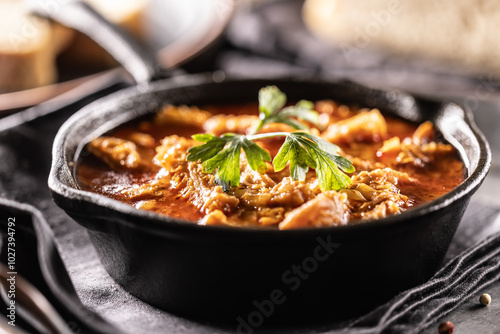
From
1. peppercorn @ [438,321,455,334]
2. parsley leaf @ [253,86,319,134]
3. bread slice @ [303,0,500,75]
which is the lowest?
peppercorn @ [438,321,455,334]

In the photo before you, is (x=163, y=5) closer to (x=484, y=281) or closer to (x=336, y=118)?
(x=336, y=118)

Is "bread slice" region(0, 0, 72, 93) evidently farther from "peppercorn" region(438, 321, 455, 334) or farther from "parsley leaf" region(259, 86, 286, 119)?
"peppercorn" region(438, 321, 455, 334)

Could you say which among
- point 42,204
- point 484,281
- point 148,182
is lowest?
point 484,281

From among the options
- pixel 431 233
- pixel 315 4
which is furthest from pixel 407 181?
pixel 315 4

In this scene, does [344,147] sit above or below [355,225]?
below

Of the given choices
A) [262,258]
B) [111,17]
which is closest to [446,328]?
[262,258]

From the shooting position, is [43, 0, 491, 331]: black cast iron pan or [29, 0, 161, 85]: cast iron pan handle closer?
[43, 0, 491, 331]: black cast iron pan

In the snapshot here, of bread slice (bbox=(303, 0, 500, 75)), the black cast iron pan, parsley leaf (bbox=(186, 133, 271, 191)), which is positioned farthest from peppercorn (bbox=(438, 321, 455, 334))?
bread slice (bbox=(303, 0, 500, 75))
